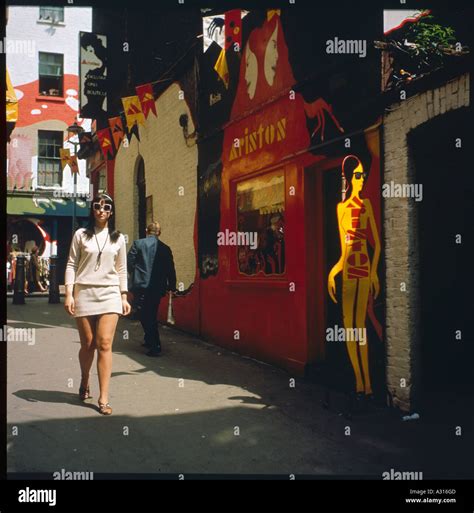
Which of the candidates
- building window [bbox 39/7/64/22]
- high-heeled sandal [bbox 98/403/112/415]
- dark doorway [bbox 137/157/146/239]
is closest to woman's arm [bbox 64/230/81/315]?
high-heeled sandal [bbox 98/403/112/415]

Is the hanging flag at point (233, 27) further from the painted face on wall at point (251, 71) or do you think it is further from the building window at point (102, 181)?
the building window at point (102, 181)

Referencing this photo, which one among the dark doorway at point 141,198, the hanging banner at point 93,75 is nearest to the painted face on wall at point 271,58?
the dark doorway at point 141,198

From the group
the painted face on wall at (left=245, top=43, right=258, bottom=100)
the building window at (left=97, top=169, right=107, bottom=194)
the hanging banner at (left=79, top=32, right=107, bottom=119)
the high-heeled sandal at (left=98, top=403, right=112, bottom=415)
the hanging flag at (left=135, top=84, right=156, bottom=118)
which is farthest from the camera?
the building window at (left=97, top=169, right=107, bottom=194)

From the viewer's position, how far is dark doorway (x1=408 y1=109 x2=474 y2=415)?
5938 mm

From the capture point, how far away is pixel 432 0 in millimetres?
4582

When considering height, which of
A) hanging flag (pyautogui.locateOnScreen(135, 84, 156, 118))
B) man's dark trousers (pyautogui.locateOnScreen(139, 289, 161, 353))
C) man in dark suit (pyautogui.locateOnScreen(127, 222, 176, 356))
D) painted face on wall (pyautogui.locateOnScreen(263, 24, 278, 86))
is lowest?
man's dark trousers (pyautogui.locateOnScreen(139, 289, 161, 353))

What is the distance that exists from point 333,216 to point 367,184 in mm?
1048

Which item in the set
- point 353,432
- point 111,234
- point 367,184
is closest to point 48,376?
point 111,234

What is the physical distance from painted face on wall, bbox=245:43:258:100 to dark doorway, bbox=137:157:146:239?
6.29 meters

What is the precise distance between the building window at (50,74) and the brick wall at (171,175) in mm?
12090

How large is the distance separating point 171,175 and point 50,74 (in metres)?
16.0

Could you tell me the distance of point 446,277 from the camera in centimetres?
631

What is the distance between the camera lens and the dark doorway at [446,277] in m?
5.94

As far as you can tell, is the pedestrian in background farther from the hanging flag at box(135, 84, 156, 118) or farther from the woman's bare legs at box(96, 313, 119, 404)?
the woman's bare legs at box(96, 313, 119, 404)
